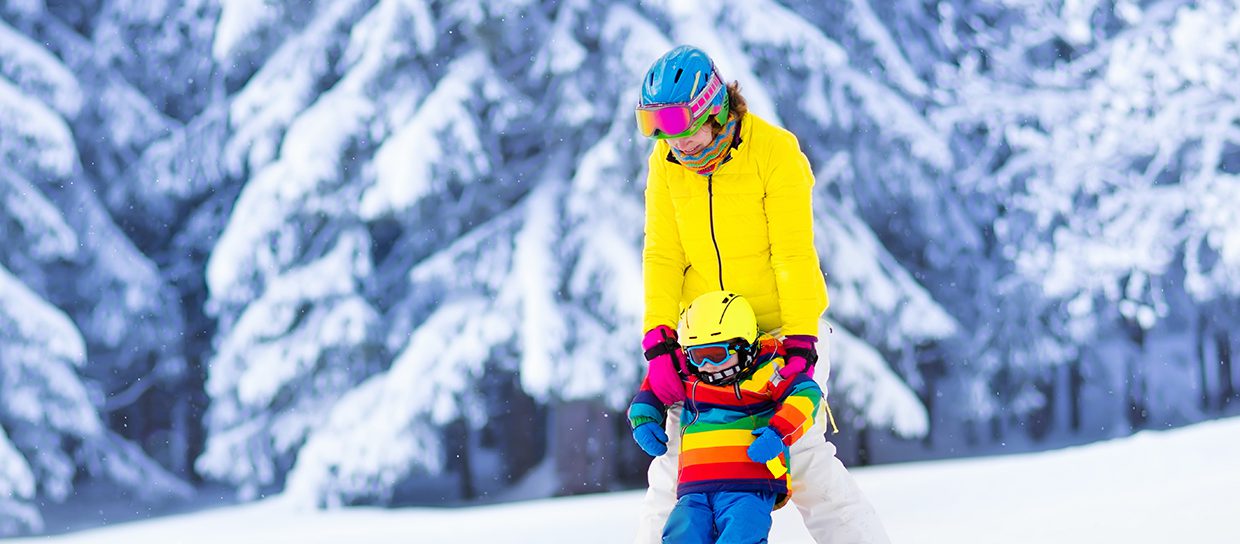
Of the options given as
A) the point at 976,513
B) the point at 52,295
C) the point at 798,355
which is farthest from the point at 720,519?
the point at 52,295

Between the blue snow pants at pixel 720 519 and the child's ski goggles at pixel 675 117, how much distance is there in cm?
87

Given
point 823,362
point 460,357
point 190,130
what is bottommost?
point 460,357

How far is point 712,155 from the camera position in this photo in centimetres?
317

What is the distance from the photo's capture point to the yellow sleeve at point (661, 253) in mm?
3371

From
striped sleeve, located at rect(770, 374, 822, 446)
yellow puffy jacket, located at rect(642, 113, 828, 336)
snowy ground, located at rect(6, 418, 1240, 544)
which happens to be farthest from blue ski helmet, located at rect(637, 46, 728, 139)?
snowy ground, located at rect(6, 418, 1240, 544)

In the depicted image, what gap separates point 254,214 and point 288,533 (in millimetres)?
2143

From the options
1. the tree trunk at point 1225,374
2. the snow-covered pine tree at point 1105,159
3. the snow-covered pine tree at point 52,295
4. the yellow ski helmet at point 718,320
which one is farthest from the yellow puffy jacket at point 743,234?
the tree trunk at point 1225,374

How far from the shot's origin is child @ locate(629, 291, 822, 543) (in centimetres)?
308

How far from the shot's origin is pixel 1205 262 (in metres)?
10.8

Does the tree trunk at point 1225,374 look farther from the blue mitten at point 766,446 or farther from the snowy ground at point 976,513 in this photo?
the blue mitten at point 766,446

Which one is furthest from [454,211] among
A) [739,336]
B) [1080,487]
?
[739,336]

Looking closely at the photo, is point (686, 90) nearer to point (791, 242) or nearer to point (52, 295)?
point (791, 242)

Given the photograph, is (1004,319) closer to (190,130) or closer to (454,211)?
(454,211)

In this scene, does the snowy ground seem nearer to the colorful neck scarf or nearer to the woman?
the woman
